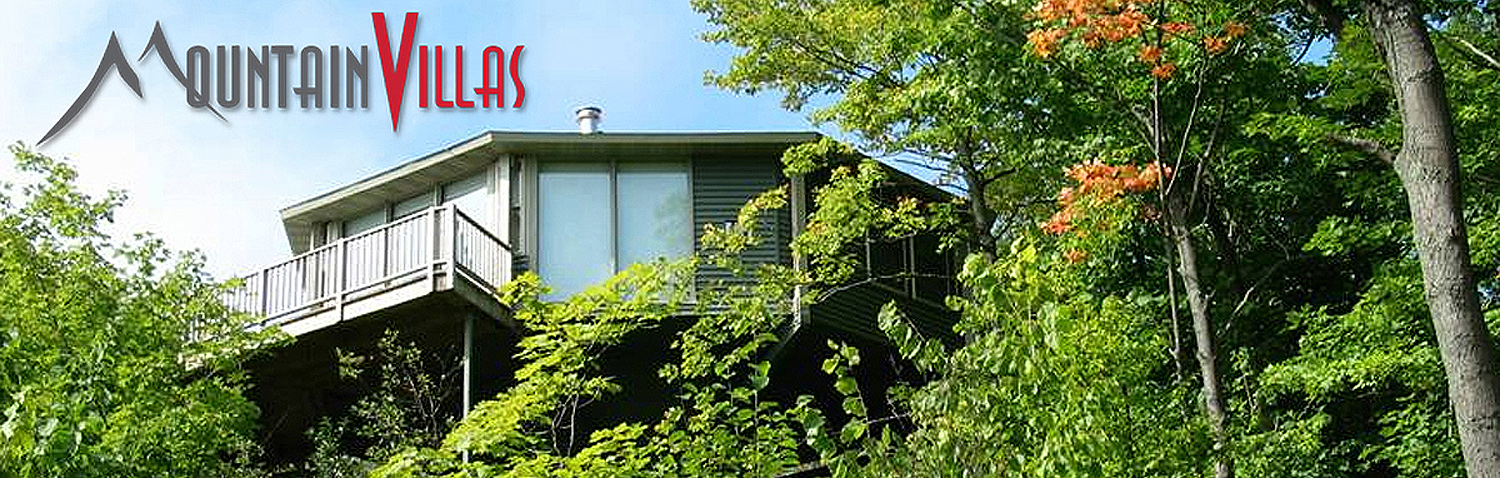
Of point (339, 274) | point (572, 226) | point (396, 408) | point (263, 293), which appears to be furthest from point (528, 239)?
point (396, 408)

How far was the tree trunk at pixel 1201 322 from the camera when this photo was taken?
39.2 ft

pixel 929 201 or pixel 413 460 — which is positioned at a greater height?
pixel 929 201

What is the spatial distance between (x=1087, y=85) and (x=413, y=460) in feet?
20.5

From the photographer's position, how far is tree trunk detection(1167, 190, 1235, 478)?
1196cm

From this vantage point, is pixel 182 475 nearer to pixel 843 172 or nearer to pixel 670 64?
pixel 843 172

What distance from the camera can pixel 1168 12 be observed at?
14.2m

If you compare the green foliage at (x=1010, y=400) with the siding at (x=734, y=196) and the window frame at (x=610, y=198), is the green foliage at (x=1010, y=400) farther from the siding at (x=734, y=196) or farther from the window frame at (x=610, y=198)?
the window frame at (x=610, y=198)

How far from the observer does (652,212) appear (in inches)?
764

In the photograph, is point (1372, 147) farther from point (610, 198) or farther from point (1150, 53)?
point (610, 198)

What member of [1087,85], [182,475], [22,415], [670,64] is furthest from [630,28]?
[22,415]

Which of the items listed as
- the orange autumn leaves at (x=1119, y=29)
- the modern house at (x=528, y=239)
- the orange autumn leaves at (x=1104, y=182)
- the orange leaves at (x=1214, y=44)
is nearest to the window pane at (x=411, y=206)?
the modern house at (x=528, y=239)

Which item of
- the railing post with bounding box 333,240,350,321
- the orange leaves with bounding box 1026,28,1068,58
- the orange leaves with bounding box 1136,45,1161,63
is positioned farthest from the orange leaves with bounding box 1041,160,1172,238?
the railing post with bounding box 333,240,350,321

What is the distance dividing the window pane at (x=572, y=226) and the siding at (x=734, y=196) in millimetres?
961

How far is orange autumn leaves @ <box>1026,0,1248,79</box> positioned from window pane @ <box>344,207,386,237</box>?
931 cm
